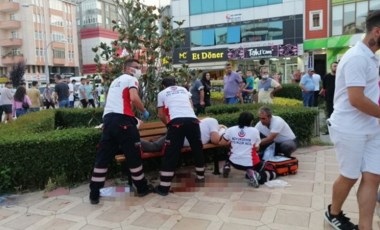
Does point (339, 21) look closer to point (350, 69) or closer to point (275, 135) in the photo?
point (275, 135)

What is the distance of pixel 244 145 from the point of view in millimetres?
5008

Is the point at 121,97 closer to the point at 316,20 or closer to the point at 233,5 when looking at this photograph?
the point at 316,20

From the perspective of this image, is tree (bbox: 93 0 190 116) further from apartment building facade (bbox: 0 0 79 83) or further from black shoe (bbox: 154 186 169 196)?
apartment building facade (bbox: 0 0 79 83)

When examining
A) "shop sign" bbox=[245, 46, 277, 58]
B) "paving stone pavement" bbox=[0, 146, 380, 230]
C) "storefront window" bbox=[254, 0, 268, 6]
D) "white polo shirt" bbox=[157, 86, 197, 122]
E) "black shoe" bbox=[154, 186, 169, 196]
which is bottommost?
"paving stone pavement" bbox=[0, 146, 380, 230]

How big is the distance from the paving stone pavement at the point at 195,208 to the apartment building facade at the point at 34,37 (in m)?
49.0

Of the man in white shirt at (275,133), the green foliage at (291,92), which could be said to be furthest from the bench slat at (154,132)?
the green foliage at (291,92)

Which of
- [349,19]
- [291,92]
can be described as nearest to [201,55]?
[349,19]

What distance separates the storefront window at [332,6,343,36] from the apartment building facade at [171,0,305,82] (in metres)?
2.98

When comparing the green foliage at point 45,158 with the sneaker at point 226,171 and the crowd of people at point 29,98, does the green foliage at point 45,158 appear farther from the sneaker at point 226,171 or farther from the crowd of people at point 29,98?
the crowd of people at point 29,98

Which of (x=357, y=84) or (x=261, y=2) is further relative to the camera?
(x=261, y=2)

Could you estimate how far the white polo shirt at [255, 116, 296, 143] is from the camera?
553cm

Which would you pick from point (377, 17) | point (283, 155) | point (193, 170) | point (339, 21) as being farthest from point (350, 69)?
point (339, 21)

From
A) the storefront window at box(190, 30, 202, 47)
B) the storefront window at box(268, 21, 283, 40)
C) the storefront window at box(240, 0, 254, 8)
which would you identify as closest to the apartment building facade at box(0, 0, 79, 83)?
the storefront window at box(190, 30, 202, 47)

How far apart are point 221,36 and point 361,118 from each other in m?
35.4
